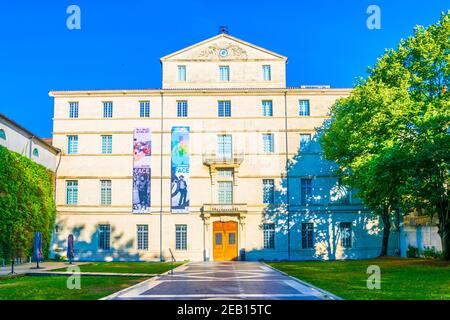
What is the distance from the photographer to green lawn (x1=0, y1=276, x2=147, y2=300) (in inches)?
685

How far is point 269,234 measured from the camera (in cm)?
4541

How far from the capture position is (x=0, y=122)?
1382 inches

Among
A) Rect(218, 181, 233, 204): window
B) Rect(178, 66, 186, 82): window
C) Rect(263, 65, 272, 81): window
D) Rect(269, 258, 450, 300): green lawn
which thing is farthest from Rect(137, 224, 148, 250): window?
Rect(269, 258, 450, 300): green lawn

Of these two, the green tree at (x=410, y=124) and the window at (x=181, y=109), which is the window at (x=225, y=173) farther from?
the green tree at (x=410, y=124)

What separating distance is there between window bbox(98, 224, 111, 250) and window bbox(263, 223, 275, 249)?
13.4m

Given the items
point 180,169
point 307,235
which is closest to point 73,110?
point 180,169

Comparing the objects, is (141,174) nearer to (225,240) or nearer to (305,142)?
(225,240)

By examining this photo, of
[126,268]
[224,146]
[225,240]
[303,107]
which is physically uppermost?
[303,107]

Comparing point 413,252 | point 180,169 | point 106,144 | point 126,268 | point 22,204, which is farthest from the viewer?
point 106,144

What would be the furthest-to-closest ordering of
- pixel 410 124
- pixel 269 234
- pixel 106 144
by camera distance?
pixel 106 144, pixel 269 234, pixel 410 124

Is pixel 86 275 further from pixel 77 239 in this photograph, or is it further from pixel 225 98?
pixel 225 98

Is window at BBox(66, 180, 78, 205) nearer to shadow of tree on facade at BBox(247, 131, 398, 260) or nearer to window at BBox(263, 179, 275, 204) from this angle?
shadow of tree on facade at BBox(247, 131, 398, 260)

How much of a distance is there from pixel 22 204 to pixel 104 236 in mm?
9859
